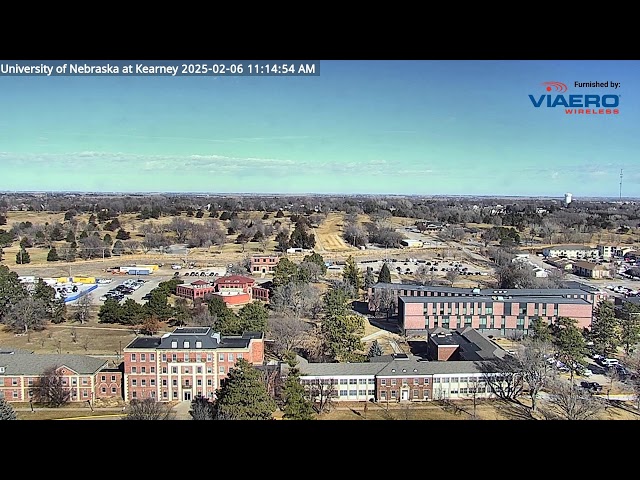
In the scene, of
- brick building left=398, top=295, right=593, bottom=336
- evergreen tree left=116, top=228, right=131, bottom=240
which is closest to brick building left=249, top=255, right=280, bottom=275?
evergreen tree left=116, top=228, right=131, bottom=240

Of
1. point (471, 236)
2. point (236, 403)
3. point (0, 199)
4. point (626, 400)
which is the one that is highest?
point (0, 199)

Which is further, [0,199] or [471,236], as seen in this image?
[471,236]

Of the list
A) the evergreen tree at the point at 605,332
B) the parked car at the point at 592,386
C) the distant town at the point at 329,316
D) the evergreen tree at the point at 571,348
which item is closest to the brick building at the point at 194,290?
the distant town at the point at 329,316

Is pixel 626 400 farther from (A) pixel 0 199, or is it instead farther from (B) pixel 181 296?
(A) pixel 0 199

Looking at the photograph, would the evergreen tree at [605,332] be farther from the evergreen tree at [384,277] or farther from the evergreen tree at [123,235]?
the evergreen tree at [123,235]

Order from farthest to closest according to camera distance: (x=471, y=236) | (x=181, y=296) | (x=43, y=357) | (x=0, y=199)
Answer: (x=471, y=236), (x=0, y=199), (x=181, y=296), (x=43, y=357)

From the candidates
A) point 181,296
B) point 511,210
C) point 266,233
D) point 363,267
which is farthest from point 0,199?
point 511,210
